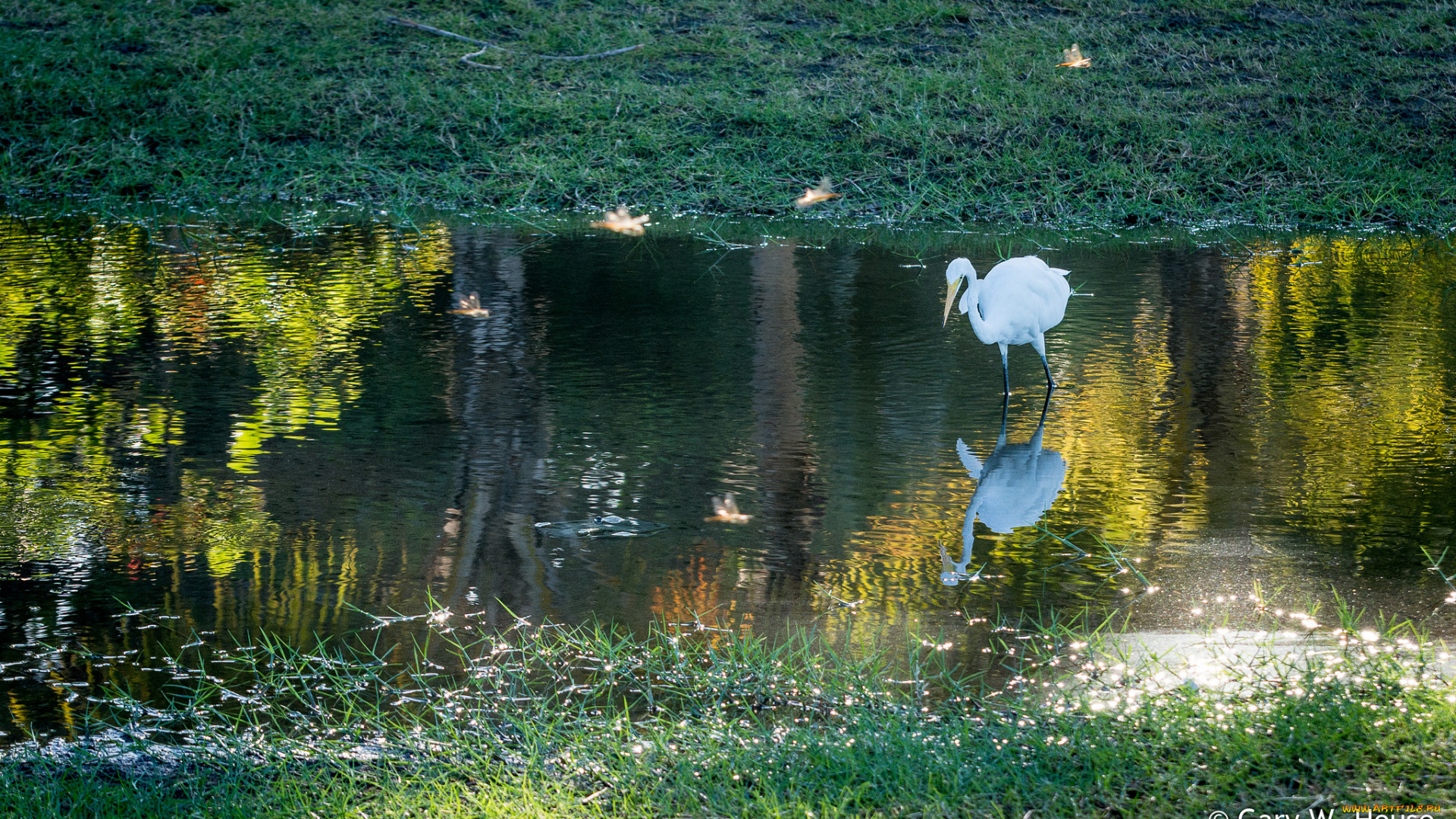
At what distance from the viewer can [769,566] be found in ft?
13.0

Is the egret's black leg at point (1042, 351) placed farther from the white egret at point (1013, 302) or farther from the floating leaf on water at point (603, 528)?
the floating leaf on water at point (603, 528)

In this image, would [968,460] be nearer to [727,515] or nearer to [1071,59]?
[727,515]

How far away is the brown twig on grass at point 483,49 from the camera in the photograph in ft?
46.9

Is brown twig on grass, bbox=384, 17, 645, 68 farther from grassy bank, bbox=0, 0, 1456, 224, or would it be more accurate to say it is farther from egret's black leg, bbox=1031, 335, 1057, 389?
egret's black leg, bbox=1031, 335, 1057, 389

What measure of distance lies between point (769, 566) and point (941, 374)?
8.03ft

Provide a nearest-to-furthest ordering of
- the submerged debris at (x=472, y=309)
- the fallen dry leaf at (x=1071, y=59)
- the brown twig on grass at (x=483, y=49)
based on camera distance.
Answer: the submerged debris at (x=472, y=309) < the fallen dry leaf at (x=1071, y=59) < the brown twig on grass at (x=483, y=49)

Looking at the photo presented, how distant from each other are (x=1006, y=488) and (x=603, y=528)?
142 cm

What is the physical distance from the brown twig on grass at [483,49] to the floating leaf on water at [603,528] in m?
10.7

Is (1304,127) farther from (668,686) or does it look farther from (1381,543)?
(668,686)

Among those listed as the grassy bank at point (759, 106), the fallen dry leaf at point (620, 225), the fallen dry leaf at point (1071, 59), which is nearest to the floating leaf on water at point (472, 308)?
the fallen dry leaf at point (620, 225)

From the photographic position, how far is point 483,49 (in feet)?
47.8

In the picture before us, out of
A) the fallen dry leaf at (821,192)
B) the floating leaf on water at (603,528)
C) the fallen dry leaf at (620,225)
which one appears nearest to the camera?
the floating leaf on water at (603,528)

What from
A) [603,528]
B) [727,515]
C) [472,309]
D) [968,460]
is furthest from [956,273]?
[472,309]

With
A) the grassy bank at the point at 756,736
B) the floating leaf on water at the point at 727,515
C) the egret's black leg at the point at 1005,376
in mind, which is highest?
the egret's black leg at the point at 1005,376
